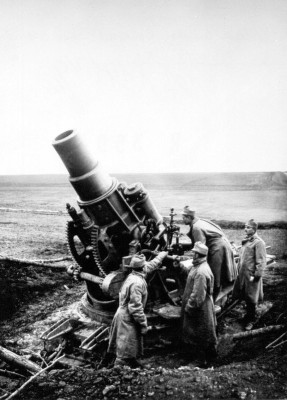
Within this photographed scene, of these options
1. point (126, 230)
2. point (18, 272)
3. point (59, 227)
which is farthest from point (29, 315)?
point (59, 227)

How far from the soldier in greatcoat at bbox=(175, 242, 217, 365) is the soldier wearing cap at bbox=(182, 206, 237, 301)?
85cm

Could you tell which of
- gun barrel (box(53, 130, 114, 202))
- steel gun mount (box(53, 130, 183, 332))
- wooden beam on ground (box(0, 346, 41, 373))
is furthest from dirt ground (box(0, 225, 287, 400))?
gun barrel (box(53, 130, 114, 202))

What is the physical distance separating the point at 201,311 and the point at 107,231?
1.87 metres

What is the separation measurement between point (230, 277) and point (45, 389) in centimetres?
342

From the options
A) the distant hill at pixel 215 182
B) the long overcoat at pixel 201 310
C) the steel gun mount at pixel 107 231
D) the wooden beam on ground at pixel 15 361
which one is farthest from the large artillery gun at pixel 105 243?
the distant hill at pixel 215 182

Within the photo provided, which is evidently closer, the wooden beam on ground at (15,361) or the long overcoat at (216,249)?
the wooden beam on ground at (15,361)

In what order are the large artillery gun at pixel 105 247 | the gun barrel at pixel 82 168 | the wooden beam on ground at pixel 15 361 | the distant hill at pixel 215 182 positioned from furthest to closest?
the distant hill at pixel 215 182
the large artillery gun at pixel 105 247
the gun barrel at pixel 82 168
the wooden beam on ground at pixel 15 361

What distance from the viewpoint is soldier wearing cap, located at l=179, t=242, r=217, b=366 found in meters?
4.84

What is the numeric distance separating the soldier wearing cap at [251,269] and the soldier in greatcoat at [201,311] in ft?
3.91

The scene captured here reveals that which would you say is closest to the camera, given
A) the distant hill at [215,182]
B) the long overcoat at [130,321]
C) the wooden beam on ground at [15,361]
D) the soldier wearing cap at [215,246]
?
the long overcoat at [130,321]

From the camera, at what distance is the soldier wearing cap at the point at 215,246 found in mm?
5801

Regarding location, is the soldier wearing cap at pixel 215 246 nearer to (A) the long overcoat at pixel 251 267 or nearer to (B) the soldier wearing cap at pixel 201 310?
(A) the long overcoat at pixel 251 267

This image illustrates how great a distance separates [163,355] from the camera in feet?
17.1

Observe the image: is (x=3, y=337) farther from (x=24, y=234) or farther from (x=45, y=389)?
(x=24, y=234)
